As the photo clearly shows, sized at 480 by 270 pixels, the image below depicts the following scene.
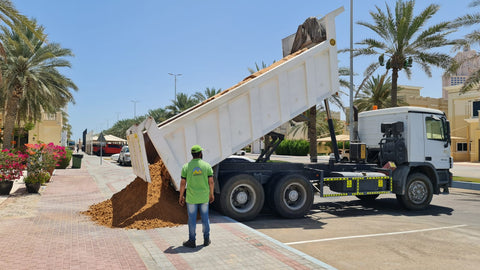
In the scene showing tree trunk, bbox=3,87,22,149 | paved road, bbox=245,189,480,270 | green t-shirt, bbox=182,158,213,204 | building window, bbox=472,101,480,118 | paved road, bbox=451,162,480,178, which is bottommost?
paved road, bbox=245,189,480,270

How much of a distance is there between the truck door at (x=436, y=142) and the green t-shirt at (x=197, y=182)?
6.85m

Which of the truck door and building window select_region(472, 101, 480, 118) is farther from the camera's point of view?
building window select_region(472, 101, 480, 118)

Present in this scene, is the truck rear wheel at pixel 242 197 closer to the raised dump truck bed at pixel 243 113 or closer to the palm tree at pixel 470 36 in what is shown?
the raised dump truck bed at pixel 243 113

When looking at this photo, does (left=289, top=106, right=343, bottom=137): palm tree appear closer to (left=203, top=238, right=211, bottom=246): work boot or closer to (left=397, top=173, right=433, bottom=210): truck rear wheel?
(left=397, top=173, right=433, bottom=210): truck rear wheel

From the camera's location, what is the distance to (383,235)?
7160 mm

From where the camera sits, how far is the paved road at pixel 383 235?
5586 millimetres

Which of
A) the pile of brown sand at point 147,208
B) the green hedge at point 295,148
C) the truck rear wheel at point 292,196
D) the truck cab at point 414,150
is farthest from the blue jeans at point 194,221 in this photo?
the green hedge at point 295,148

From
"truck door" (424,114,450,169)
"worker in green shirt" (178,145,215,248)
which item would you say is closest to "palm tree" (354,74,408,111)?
"truck door" (424,114,450,169)

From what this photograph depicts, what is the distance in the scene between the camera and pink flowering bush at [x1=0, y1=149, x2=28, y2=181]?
11.1 m

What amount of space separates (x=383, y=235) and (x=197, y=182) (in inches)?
149

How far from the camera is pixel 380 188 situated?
31.2 ft

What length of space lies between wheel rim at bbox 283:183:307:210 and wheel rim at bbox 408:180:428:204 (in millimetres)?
3211

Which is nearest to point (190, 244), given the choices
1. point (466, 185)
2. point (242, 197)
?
point (242, 197)

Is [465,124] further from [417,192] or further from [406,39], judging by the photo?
[417,192]
